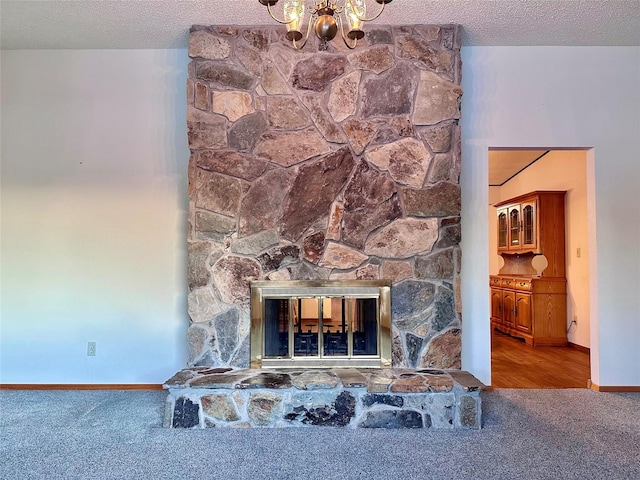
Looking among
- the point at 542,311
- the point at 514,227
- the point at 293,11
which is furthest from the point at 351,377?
the point at 514,227

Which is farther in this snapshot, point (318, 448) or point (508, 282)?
point (508, 282)

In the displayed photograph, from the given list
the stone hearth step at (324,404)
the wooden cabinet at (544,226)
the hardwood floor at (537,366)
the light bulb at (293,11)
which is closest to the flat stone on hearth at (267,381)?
the stone hearth step at (324,404)

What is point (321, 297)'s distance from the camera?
275cm

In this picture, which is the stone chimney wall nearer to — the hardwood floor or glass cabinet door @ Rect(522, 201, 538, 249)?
the hardwood floor

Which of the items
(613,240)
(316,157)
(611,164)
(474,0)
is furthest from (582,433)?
(474,0)

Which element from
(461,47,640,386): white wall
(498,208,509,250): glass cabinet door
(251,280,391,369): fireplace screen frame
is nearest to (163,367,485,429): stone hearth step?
(251,280,391,369): fireplace screen frame

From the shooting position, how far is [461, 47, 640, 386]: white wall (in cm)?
300

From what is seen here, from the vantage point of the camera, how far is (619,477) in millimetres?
1805

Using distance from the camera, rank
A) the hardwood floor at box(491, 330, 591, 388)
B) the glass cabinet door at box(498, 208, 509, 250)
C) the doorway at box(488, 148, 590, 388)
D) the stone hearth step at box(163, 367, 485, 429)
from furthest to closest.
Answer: the glass cabinet door at box(498, 208, 509, 250) → the doorway at box(488, 148, 590, 388) → the hardwood floor at box(491, 330, 591, 388) → the stone hearth step at box(163, 367, 485, 429)

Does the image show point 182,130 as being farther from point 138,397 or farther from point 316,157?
point 138,397

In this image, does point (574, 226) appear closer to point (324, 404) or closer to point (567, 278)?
point (567, 278)

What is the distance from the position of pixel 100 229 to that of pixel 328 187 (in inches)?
71.3

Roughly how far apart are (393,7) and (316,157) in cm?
108

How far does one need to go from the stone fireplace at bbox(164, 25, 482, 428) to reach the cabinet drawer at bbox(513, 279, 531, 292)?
2569 millimetres
